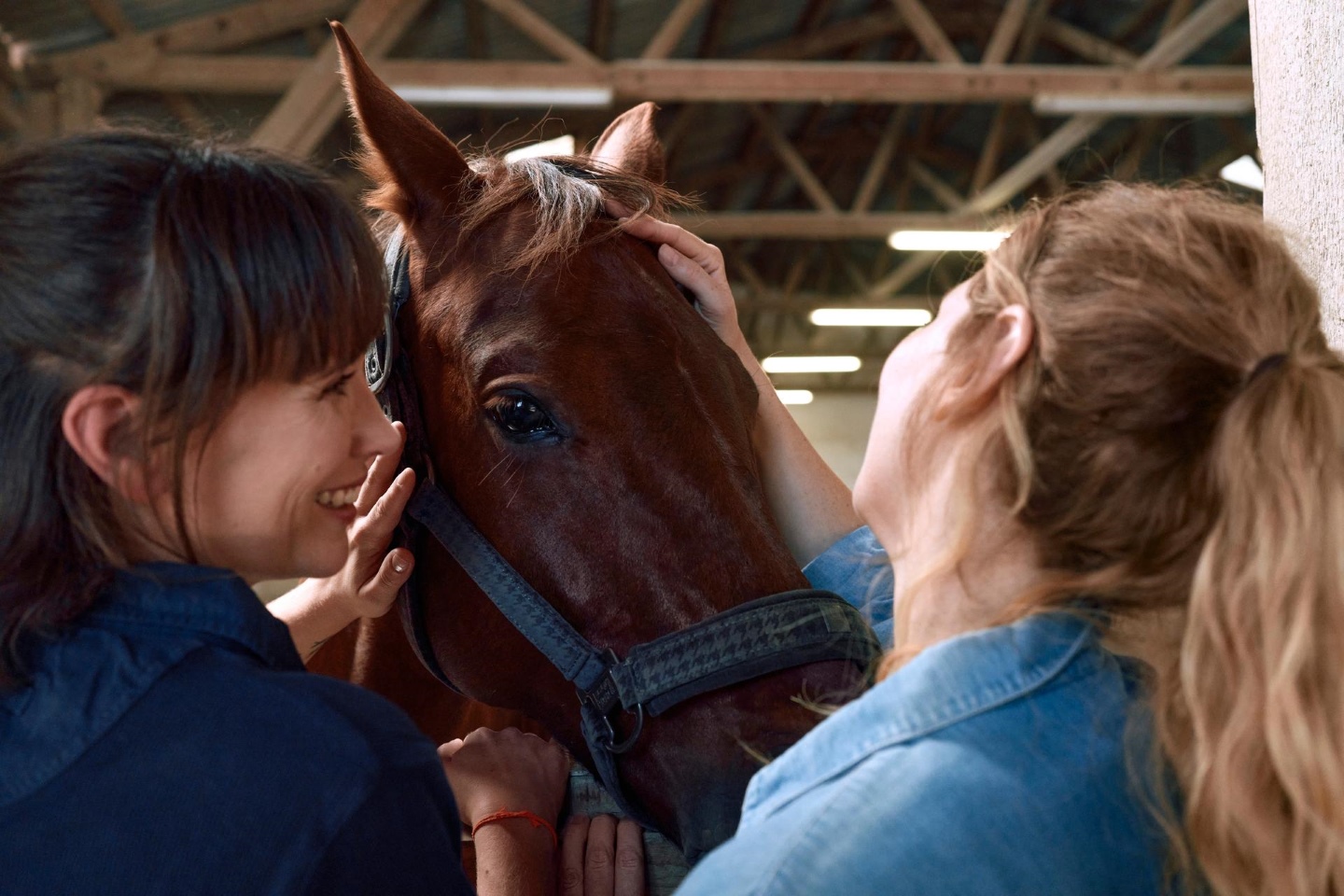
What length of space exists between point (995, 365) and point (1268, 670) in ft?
0.91

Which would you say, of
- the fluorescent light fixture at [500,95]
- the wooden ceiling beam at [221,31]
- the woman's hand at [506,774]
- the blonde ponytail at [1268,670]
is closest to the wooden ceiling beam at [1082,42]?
the fluorescent light fixture at [500,95]

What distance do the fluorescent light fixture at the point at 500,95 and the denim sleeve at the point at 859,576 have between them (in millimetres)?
4652

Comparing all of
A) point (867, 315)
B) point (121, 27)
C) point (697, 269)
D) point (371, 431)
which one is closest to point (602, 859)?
point (371, 431)

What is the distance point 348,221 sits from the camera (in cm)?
100

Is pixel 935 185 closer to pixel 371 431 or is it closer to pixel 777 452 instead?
pixel 777 452

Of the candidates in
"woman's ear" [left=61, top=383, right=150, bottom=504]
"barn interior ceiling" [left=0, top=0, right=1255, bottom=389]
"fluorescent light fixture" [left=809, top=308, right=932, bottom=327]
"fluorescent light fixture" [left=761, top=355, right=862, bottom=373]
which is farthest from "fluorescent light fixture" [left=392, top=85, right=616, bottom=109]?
"fluorescent light fixture" [left=761, top=355, right=862, bottom=373]

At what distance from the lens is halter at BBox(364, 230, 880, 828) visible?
4.18 feet

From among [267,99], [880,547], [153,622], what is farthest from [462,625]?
[267,99]

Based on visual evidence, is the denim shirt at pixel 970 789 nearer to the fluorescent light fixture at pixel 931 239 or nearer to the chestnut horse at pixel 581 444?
the chestnut horse at pixel 581 444

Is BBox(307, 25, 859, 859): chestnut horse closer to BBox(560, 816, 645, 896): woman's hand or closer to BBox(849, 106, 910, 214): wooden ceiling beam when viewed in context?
BBox(560, 816, 645, 896): woman's hand

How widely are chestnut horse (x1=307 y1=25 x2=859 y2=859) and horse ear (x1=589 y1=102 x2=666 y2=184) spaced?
0.34m

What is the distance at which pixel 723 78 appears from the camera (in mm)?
6430

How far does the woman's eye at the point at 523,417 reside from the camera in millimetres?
1454

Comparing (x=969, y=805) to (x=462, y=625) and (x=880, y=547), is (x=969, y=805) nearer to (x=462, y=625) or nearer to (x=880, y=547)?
(x=880, y=547)
